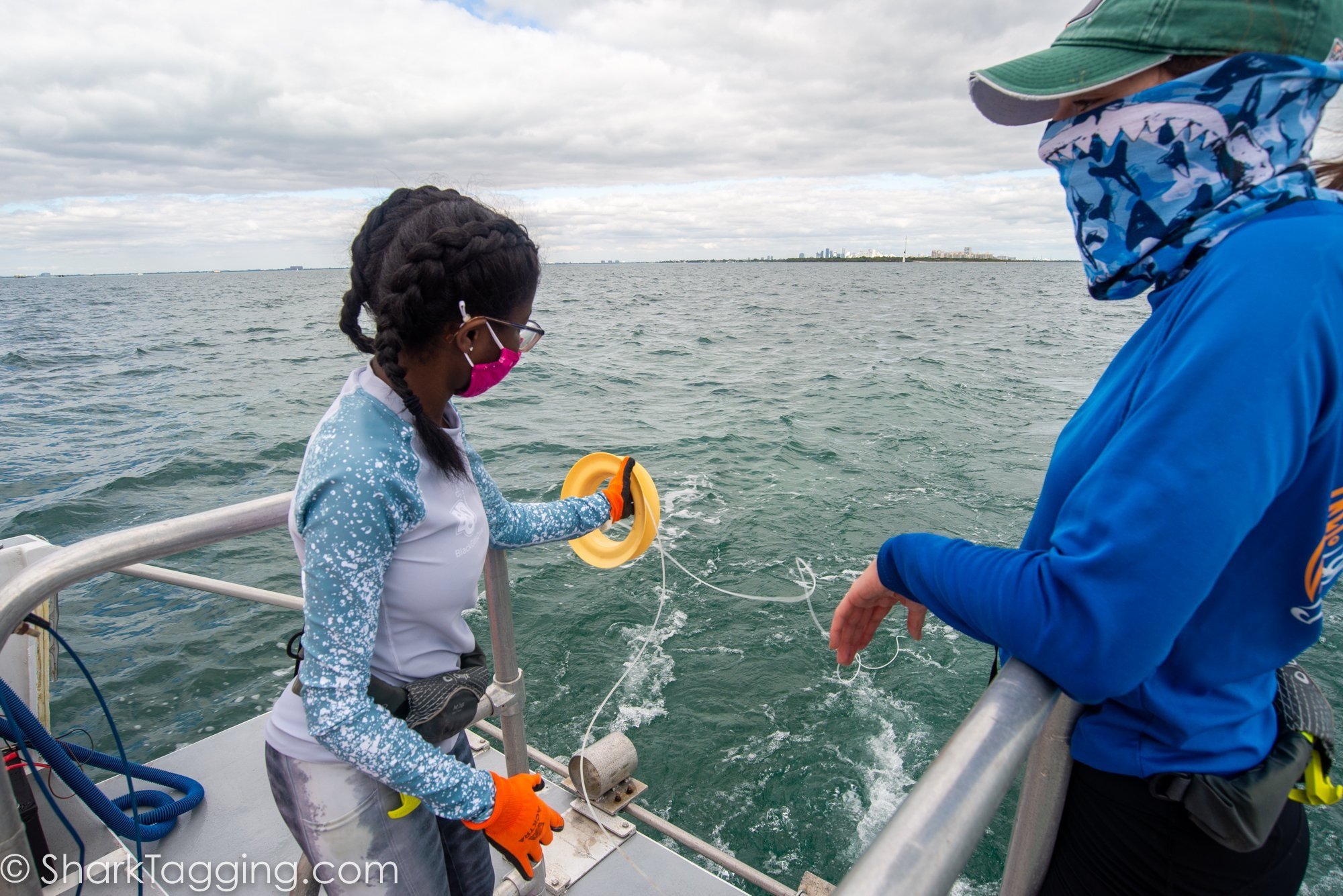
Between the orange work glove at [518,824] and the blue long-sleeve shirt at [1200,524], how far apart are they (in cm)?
118

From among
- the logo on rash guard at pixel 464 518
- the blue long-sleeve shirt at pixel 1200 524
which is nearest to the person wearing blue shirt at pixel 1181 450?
the blue long-sleeve shirt at pixel 1200 524

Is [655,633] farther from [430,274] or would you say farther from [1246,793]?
[1246,793]

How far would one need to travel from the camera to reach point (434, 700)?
5.76 feet

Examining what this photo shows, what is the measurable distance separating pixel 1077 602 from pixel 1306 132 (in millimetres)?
758

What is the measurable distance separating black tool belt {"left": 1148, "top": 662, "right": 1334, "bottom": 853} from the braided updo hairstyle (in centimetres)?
158

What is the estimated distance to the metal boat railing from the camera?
74 centimetres

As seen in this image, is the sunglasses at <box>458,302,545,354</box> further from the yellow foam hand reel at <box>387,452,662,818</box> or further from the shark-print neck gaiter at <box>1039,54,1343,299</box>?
the shark-print neck gaiter at <box>1039,54,1343,299</box>

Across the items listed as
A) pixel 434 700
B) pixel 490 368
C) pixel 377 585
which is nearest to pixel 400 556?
pixel 377 585

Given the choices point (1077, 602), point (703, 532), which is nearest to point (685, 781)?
point (703, 532)

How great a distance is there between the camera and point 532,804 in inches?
69.2

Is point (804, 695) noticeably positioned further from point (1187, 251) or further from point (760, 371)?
point (760, 371)

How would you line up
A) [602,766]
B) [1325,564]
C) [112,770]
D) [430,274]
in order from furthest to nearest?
[602,766], [112,770], [430,274], [1325,564]

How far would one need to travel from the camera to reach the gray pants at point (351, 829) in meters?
1.71

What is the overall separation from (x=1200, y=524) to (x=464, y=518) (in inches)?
Result: 58.1
